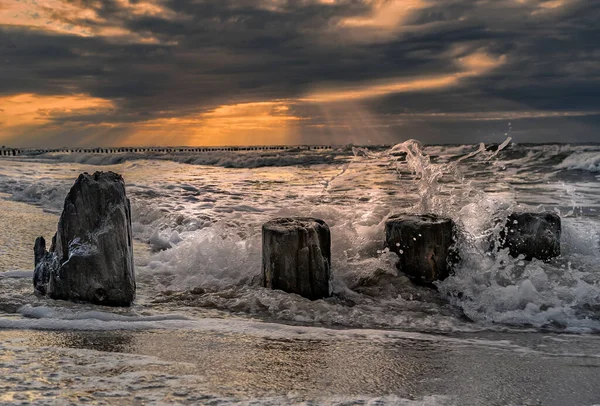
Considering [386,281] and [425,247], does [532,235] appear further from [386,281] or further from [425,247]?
[386,281]

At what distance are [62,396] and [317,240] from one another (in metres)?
2.59

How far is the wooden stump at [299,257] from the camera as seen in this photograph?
471cm

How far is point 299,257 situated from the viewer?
4762 millimetres

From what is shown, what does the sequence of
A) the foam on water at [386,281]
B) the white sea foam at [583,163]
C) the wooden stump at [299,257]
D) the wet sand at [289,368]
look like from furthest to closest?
the white sea foam at [583,163], the wooden stump at [299,257], the foam on water at [386,281], the wet sand at [289,368]

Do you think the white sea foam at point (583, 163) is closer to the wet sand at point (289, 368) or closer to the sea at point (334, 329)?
the sea at point (334, 329)

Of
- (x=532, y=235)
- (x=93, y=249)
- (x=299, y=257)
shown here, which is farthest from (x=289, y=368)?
(x=532, y=235)

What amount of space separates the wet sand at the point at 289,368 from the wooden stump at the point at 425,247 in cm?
124

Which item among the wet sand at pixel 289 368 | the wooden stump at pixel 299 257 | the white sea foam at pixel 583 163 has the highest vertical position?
the white sea foam at pixel 583 163

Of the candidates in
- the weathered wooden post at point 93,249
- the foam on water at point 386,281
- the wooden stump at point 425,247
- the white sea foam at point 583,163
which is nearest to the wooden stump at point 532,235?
the foam on water at point 386,281

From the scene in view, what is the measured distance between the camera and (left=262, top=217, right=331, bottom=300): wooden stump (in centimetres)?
471

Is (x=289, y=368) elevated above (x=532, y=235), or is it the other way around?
(x=532, y=235)

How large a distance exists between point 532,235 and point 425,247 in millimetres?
1418

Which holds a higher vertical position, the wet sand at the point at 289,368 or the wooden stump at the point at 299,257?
the wooden stump at the point at 299,257

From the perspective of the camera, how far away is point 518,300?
472 centimetres
